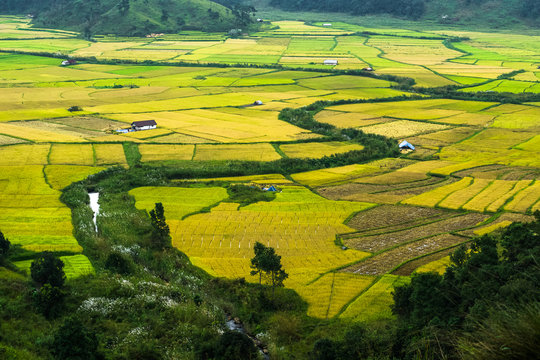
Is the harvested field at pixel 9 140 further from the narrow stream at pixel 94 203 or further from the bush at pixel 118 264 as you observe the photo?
the bush at pixel 118 264

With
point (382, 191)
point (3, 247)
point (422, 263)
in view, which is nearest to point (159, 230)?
point (3, 247)

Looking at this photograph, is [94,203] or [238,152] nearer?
[94,203]

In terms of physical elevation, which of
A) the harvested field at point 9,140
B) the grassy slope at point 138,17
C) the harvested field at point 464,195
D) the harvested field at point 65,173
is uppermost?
the grassy slope at point 138,17

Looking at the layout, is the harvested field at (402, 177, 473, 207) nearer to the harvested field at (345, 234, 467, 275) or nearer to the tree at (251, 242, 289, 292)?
the harvested field at (345, 234, 467, 275)

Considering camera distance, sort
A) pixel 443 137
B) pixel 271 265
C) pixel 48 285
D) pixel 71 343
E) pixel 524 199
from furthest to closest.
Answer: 1. pixel 443 137
2. pixel 524 199
3. pixel 271 265
4. pixel 48 285
5. pixel 71 343

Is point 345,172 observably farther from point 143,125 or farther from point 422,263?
point 143,125

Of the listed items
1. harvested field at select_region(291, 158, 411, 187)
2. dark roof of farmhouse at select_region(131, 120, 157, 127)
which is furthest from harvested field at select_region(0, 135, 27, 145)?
harvested field at select_region(291, 158, 411, 187)

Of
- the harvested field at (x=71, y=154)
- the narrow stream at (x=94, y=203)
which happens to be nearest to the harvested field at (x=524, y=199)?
the narrow stream at (x=94, y=203)
